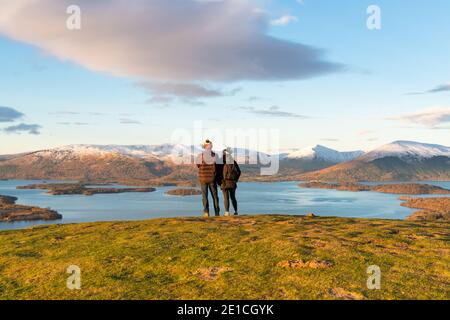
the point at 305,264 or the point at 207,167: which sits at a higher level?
the point at 207,167

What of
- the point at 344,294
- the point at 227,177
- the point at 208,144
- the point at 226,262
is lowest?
the point at 344,294

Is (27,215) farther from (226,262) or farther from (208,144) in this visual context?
(226,262)

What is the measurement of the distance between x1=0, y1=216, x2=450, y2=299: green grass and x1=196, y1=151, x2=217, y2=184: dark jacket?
18.4 feet

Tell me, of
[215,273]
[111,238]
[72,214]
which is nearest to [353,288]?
[215,273]

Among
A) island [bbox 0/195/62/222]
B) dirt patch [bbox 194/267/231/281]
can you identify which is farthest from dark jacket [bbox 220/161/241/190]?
island [bbox 0/195/62/222]

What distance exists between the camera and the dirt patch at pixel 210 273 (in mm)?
11812

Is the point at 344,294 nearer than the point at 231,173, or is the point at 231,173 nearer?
the point at 344,294

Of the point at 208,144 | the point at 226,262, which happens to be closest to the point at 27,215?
the point at 208,144

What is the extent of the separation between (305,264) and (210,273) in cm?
322

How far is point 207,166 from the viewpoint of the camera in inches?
1003

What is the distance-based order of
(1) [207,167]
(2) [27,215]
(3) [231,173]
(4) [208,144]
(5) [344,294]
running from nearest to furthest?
(5) [344,294], (4) [208,144], (1) [207,167], (3) [231,173], (2) [27,215]

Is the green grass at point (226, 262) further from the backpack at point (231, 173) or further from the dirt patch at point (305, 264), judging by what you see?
the backpack at point (231, 173)

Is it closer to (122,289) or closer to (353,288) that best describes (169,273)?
(122,289)
